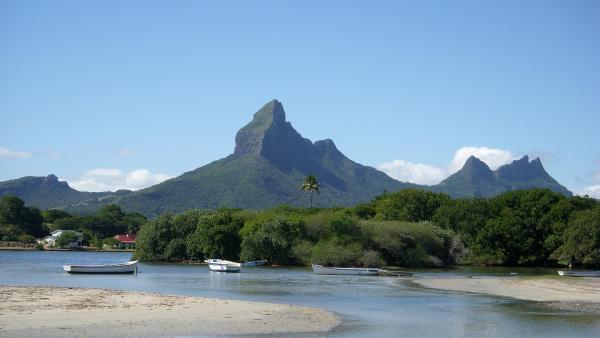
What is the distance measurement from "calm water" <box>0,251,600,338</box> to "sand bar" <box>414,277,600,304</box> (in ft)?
10.3

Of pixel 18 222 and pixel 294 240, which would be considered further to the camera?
pixel 18 222

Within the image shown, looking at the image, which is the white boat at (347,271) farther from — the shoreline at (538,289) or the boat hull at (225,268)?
the boat hull at (225,268)

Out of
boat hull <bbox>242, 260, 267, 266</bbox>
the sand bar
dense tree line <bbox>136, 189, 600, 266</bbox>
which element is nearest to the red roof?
dense tree line <bbox>136, 189, 600, 266</bbox>

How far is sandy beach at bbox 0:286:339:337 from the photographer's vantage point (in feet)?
101

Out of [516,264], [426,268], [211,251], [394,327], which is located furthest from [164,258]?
[394,327]

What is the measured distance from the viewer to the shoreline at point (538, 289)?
5022cm

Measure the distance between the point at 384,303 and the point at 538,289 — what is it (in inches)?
787

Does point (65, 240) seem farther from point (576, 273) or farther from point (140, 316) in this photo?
point (140, 316)

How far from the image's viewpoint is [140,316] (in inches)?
1382

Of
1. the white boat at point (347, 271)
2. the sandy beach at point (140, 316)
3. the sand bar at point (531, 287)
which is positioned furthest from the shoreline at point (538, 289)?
the sandy beach at point (140, 316)

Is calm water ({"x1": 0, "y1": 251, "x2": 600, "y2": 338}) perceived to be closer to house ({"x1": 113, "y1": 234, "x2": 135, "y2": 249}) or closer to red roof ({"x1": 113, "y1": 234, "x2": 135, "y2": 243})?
house ({"x1": 113, "y1": 234, "x2": 135, "y2": 249})

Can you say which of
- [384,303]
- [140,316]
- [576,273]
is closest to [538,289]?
[384,303]

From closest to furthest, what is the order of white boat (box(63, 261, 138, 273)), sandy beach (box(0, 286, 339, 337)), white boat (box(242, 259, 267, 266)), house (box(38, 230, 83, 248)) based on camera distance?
sandy beach (box(0, 286, 339, 337)) < white boat (box(63, 261, 138, 273)) < white boat (box(242, 259, 267, 266)) < house (box(38, 230, 83, 248))

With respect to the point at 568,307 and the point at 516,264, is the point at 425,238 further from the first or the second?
the point at 568,307
